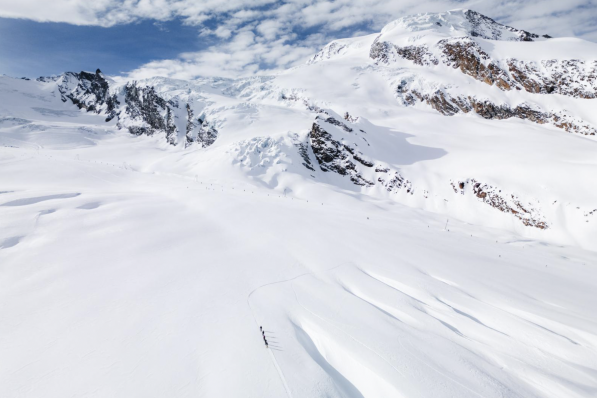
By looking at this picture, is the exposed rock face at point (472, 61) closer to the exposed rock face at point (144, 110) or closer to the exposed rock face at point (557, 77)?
the exposed rock face at point (557, 77)

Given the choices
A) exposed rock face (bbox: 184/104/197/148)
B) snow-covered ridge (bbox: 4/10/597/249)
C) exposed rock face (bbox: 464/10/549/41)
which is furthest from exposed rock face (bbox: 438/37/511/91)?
exposed rock face (bbox: 184/104/197/148)

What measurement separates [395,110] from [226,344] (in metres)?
83.2

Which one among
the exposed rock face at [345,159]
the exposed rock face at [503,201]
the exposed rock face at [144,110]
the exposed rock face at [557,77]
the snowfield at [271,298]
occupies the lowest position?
the exposed rock face at [503,201]

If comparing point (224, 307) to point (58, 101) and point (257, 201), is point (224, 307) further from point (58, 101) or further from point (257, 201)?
point (58, 101)

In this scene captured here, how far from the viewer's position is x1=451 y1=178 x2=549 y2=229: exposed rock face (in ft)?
118

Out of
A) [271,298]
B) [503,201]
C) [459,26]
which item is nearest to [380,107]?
[503,201]

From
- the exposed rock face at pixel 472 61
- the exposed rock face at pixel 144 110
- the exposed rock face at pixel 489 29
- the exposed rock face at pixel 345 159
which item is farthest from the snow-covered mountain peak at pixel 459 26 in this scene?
the exposed rock face at pixel 144 110

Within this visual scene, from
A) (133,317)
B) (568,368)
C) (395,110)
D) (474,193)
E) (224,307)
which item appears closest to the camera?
(568,368)

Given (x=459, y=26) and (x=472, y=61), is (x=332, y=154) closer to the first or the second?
(x=472, y=61)

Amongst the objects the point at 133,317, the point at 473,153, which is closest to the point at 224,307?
the point at 133,317

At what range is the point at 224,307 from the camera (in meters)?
8.06

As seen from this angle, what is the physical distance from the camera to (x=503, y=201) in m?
38.6

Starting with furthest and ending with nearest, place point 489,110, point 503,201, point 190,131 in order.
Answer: point 489,110 → point 190,131 → point 503,201

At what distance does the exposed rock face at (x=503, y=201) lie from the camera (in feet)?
118
